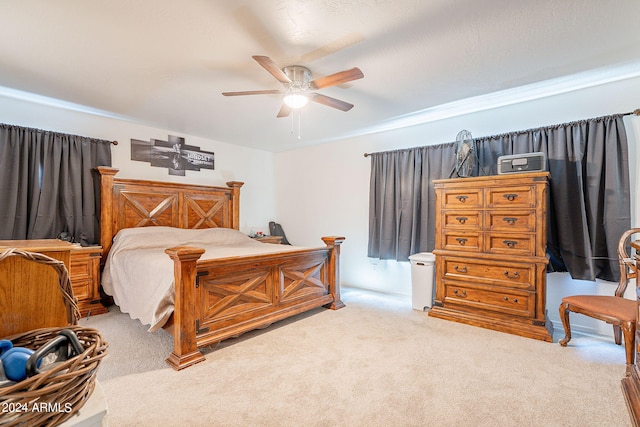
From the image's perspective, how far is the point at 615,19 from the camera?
6.46ft

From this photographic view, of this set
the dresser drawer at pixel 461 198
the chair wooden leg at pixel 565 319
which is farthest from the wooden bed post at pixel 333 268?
the chair wooden leg at pixel 565 319

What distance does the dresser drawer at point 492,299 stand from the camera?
287 cm

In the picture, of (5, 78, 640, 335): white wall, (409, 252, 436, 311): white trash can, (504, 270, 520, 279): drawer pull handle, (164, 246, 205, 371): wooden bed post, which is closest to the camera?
(164, 246, 205, 371): wooden bed post

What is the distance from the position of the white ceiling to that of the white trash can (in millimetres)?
1895

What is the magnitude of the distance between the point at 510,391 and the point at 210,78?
3443mm

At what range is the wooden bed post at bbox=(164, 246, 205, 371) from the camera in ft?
7.34

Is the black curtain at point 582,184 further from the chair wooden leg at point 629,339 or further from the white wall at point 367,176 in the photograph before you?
the chair wooden leg at point 629,339

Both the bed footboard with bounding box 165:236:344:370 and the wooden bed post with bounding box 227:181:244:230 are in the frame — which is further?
the wooden bed post with bounding box 227:181:244:230

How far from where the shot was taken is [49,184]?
340cm

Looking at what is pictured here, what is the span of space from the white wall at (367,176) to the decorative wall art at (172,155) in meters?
1.56

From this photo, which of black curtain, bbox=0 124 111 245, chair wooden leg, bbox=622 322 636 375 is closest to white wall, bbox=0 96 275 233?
black curtain, bbox=0 124 111 245

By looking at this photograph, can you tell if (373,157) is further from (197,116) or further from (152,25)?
(152,25)

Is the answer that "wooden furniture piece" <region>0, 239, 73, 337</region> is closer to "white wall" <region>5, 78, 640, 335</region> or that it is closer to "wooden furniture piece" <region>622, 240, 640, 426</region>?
"wooden furniture piece" <region>622, 240, 640, 426</region>

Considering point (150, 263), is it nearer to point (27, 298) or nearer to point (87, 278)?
point (87, 278)
